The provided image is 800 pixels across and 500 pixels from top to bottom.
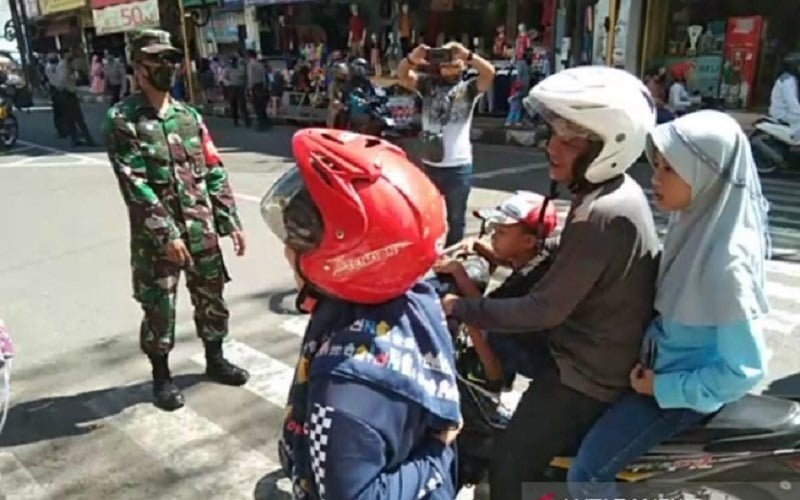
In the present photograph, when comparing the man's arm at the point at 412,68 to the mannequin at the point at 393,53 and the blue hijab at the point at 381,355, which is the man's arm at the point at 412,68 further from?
the mannequin at the point at 393,53

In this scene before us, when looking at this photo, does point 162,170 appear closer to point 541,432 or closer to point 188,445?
point 188,445

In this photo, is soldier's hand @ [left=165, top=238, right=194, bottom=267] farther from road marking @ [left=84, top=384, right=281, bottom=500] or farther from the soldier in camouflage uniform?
road marking @ [left=84, top=384, right=281, bottom=500]

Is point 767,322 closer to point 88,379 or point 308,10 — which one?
point 88,379

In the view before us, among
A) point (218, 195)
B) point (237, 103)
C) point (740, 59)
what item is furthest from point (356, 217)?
point (237, 103)

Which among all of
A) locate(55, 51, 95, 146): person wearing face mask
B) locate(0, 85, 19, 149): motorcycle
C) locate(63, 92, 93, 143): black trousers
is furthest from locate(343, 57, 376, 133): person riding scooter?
locate(0, 85, 19, 149): motorcycle

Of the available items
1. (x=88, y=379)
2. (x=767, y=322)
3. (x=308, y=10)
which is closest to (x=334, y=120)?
(x=88, y=379)

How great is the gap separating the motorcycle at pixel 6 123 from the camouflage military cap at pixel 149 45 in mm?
12681

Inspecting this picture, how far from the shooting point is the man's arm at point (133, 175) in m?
3.28

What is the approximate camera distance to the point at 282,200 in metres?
1.34

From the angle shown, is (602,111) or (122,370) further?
(122,370)

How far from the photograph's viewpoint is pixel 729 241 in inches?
65.1

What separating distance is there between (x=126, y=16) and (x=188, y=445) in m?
23.8

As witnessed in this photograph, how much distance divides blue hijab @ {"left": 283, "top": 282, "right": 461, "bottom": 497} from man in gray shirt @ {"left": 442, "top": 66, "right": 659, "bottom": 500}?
47 cm

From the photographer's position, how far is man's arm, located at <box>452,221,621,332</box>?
1741 mm
